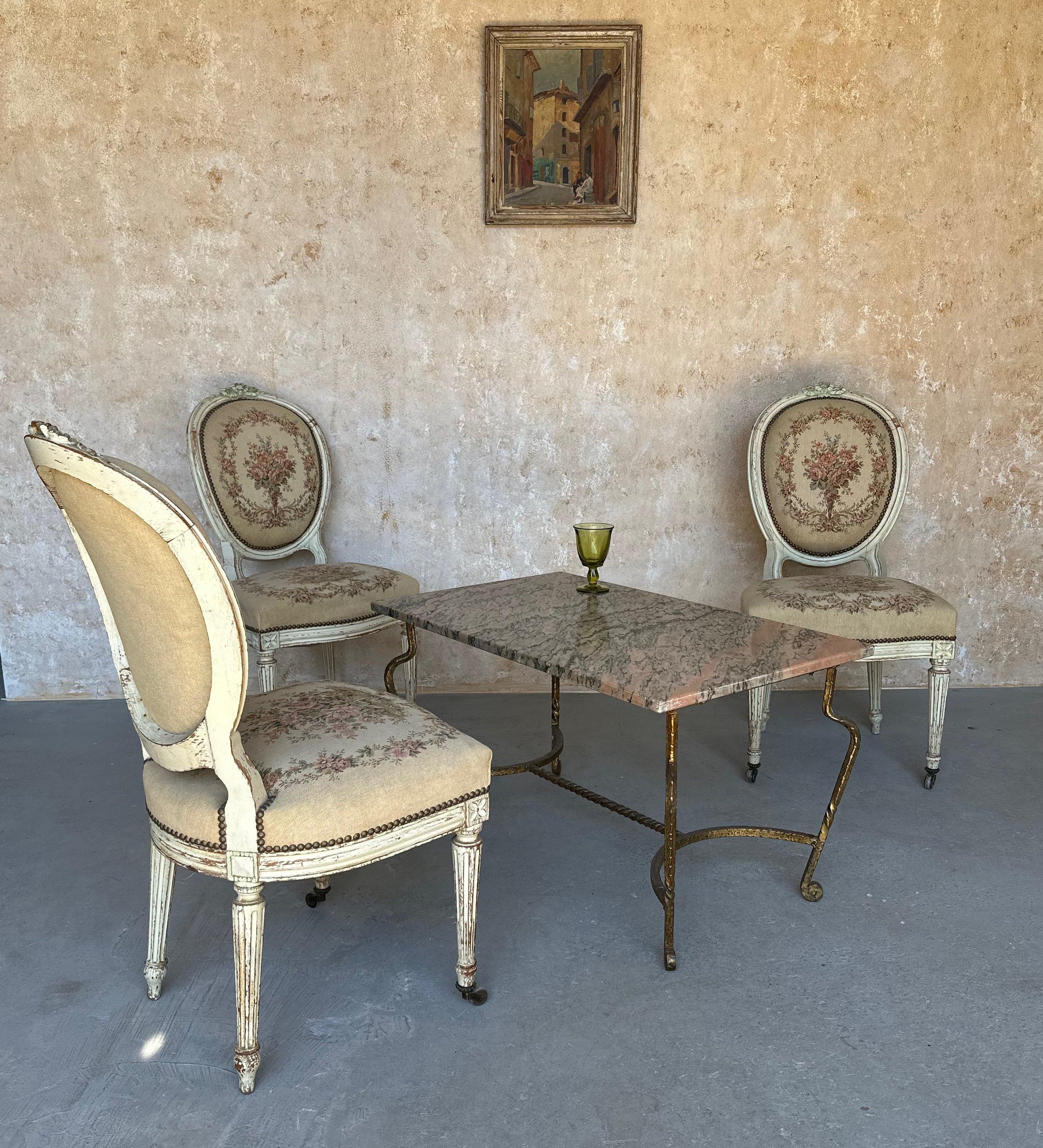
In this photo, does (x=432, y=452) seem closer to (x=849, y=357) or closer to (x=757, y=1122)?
(x=849, y=357)

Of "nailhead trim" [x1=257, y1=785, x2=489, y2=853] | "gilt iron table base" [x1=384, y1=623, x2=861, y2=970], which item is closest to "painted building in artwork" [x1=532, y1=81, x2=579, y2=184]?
"gilt iron table base" [x1=384, y1=623, x2=861, y2=970]

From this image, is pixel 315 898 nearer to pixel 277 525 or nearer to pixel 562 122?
pixel 277 525

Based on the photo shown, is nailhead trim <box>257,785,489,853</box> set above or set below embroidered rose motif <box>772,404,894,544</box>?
below

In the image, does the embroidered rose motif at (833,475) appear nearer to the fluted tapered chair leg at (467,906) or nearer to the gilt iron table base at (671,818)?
the gilt iron table base at (671,818)

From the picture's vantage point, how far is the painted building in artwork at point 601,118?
3328mm

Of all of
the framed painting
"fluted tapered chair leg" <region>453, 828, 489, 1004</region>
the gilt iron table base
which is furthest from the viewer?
the framed painting

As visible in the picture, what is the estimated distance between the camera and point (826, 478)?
320 cm

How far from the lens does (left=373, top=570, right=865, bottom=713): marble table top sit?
1.78 m

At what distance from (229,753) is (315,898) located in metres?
0.79

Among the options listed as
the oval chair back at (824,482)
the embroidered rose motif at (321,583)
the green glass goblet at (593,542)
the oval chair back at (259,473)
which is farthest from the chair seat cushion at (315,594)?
the oval chair back at (824,482)

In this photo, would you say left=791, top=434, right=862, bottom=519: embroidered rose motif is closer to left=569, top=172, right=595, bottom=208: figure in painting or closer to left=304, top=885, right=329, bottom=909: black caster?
left=569, top=172, right=595, bottom=208: figure in painting

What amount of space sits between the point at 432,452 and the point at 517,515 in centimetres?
39

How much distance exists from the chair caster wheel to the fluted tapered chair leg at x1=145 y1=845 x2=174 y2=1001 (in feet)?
1.84

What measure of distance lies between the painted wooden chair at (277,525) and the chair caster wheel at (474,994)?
125cm
